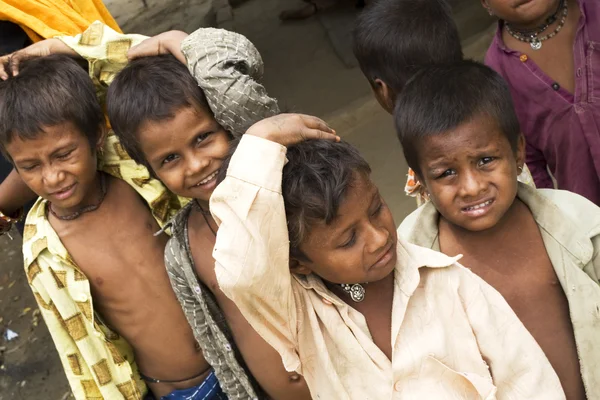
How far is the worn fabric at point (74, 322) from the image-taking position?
2314 mm

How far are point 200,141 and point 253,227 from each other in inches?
24.1

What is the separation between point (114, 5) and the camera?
465 cm

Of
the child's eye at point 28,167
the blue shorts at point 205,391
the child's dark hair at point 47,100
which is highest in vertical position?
the child's dark hair at point 47,100

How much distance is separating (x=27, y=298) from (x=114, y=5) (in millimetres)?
1819

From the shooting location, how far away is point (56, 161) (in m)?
2.20

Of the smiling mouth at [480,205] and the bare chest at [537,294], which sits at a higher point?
the smiling mouth at [480,205]

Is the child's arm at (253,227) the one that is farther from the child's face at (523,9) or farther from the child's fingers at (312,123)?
the child's face at (523,9)

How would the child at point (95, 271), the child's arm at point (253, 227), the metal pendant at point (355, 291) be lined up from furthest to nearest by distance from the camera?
1. the child at point (95, 271)
2. the metal pendant at point (355, 291)
3. the child's arm at point (253, 227)

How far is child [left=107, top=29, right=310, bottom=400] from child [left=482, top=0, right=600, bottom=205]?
868 mm

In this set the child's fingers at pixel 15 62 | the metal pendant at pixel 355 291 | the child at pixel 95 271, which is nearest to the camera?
the metal pendant at pixel 355 291

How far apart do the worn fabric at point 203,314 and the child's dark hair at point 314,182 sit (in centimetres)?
59

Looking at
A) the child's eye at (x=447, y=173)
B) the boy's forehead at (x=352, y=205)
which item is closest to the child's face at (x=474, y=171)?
the child's eye at (x=447, y=173)

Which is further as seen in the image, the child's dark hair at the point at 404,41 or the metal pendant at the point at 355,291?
the child's dark hair at the point at 404,41

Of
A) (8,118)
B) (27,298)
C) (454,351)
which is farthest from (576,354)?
(27,298)
